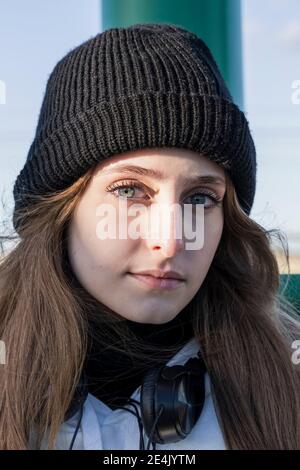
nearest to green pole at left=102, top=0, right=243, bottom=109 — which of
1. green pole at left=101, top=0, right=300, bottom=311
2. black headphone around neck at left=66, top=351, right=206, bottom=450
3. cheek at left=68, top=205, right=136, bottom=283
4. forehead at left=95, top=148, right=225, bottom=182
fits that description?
green pole at left=101, top=0, right=300, bottom=311

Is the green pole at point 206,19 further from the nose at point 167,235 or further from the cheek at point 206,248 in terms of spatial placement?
the nose at point 167,235

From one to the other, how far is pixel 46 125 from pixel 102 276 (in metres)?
0.37

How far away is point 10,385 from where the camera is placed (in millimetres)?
1173

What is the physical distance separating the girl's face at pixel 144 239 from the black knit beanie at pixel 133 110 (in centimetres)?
4

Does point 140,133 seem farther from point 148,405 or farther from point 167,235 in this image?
point 148,405

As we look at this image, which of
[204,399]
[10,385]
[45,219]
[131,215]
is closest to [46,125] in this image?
[45,219]

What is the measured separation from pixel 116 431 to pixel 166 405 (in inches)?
5.2

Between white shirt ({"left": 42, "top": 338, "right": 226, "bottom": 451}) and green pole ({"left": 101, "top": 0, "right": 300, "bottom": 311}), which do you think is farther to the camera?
green pole ({"left": 101, "top": 0, "right": 300, "bottom": 311})

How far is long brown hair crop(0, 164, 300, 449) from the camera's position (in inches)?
46.1

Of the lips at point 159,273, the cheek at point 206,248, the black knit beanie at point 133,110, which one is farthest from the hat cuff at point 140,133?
the lips at point 159,273

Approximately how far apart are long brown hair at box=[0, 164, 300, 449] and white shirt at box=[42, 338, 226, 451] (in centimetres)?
2

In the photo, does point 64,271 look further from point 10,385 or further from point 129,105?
point 129,105

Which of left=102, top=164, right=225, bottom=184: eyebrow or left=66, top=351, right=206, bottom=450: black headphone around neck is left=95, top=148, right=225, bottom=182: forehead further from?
left=66, top=351, right=206, bottom=450: black headphone around neck
